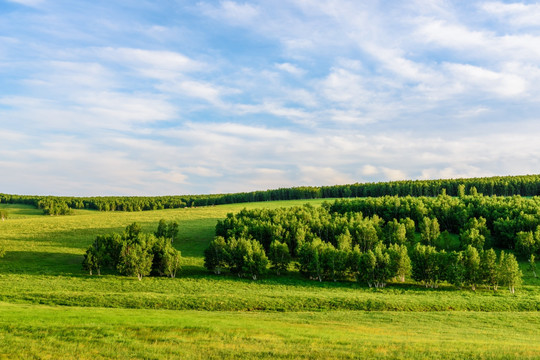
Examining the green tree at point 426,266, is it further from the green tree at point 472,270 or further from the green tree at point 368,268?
the green tree at point 368,268

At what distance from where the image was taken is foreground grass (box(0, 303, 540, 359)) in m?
25.9

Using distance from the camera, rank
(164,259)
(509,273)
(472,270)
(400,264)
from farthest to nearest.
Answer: (164,259) → (400,264) → (472,270) → (509,273)

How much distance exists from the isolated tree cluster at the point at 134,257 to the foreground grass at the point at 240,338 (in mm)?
42200

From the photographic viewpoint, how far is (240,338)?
3038 centimetres

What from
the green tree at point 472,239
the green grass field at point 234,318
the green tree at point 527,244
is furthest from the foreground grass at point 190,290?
the green tree at point 472,239

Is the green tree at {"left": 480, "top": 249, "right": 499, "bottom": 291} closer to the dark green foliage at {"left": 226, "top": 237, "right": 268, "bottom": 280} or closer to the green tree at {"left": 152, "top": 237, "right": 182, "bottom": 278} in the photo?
the dark green foliage at {"left": 226, "top": 237, "right": 268, "bottom": 280}

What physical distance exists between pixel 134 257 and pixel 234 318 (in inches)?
1829

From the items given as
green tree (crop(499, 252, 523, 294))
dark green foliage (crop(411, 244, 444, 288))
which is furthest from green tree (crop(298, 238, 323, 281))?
green tree (crop(499, 252, 523, 294))

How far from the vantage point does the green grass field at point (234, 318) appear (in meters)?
27.3

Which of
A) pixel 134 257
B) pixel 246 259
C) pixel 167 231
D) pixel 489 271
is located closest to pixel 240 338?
pixel 246 259

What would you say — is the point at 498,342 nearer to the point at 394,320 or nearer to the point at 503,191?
the point at 394,320

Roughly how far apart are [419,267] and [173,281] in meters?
54.2

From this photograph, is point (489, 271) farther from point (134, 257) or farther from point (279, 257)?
point (134, 257)

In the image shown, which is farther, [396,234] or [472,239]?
[396,234]
